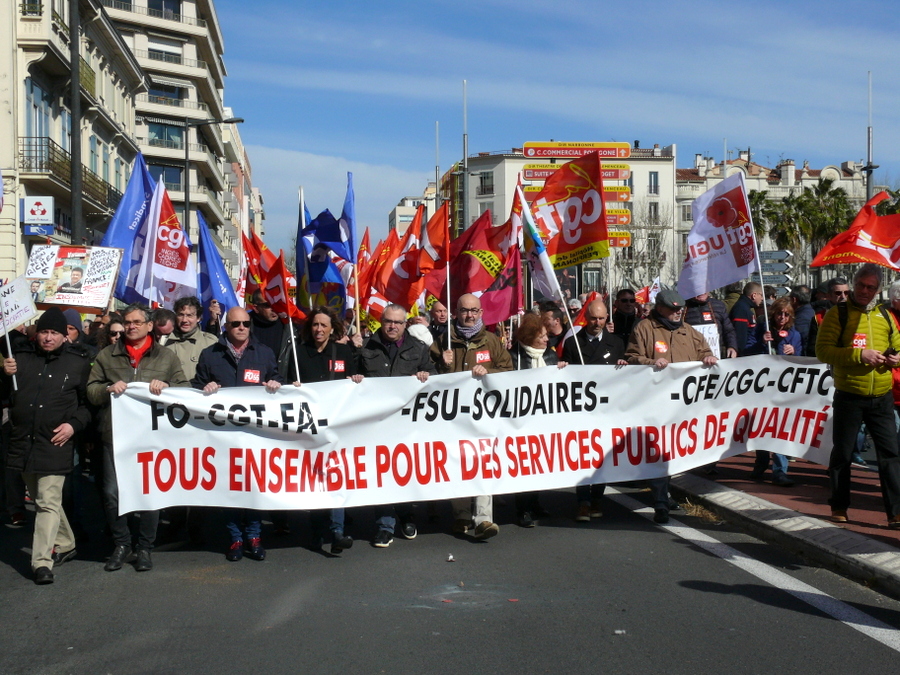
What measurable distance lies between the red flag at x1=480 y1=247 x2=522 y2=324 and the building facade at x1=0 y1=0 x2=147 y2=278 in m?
16.4

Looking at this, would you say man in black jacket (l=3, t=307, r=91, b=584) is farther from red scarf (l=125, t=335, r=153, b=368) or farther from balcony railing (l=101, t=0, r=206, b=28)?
balcony railing (l=101, t=0, r=206, b=28)

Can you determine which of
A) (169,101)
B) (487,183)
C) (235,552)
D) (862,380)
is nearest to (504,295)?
(862,380)

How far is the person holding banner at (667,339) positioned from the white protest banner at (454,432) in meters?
0.20

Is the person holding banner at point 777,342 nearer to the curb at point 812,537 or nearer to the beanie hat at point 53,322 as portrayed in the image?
the curb at point 812,537

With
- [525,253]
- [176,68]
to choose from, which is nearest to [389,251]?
[525,253]

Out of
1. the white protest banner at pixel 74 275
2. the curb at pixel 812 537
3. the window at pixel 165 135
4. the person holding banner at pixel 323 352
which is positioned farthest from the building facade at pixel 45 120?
the window at pixel 165 135

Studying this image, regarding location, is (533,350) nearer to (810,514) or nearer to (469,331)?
(469,331)

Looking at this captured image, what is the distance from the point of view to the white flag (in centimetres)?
1029

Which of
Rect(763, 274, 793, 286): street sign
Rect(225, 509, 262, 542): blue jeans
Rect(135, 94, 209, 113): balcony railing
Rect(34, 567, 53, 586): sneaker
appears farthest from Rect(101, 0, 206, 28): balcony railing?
Rect(34, 567, 53, 586): sneaker

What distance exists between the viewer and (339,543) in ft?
23.9

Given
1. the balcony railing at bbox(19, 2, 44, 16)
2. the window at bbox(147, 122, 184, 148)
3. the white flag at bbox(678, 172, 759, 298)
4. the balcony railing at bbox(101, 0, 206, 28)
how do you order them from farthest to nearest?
the window at bbox(147, 122, 184, 148), the balcony railing at bbox(101, 0, 206, 28), the balcony railing at bbox(19, 2, 44, 16), the white flag at bbox(678, 172, 759, 298)

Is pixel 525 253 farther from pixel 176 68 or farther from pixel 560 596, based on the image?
pixel 176 68

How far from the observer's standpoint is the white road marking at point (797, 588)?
17.0ft

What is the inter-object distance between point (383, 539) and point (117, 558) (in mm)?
1854
